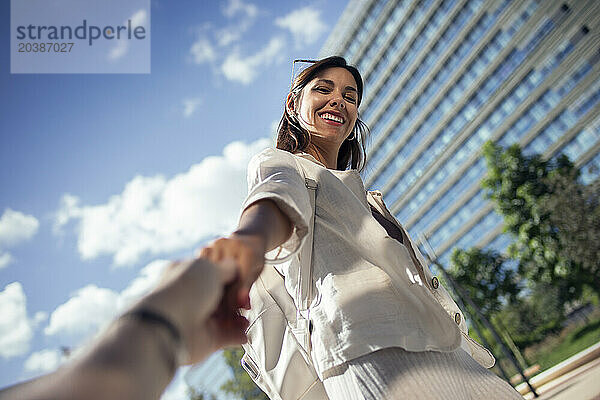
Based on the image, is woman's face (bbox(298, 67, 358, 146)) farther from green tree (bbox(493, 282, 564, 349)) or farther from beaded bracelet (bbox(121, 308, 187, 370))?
green tree (bbox(493, 282, 564, 349))

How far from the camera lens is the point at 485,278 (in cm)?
2544

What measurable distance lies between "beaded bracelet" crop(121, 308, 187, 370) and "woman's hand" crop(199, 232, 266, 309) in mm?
119

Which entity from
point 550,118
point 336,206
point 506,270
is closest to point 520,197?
point 506,270

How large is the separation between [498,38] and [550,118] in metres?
9.30

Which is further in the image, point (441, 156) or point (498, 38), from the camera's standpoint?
point (441, 156)

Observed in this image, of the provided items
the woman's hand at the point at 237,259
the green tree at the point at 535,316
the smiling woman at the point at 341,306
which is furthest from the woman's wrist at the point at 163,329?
the green tree at the point at 535,316

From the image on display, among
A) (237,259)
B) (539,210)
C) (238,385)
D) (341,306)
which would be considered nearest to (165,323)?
(237,259)

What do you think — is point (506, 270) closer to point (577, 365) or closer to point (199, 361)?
point (577, 365)

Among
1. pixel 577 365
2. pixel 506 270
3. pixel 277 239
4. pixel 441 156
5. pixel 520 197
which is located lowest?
pixel 577 365

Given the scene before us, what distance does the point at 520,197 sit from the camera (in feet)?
66.8

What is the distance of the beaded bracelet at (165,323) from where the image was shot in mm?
427

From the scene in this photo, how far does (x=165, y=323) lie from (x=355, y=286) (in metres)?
0.72

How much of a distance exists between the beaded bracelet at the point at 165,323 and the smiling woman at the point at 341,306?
0.22 meters

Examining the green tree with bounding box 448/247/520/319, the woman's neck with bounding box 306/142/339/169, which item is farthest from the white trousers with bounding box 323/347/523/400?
the green tree with bounding box 448/247/520/319
